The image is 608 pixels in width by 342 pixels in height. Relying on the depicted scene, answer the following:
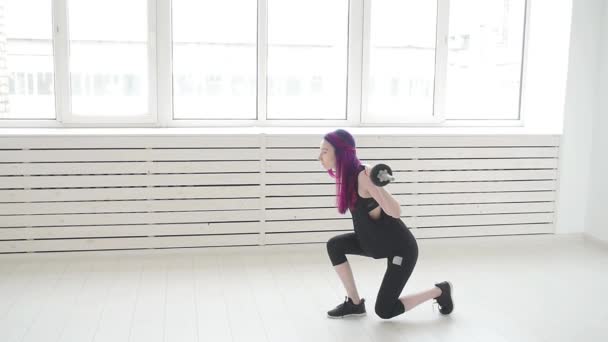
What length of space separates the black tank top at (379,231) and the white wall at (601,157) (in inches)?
98.0

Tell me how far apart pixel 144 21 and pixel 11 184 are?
62.0 inches

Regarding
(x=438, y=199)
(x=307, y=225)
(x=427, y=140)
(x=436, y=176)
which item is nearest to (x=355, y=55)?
(x=427, y=140)

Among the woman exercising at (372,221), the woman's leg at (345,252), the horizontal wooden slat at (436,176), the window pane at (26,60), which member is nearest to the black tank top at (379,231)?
the woman exercising at (372,221)

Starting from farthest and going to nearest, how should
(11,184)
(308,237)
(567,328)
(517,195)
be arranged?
→ (517,195) → (308,237) → (11,184) → (567,328)

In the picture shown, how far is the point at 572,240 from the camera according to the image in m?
5.53

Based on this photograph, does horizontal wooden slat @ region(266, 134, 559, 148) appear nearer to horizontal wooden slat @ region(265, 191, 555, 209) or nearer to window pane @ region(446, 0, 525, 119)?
horizontal wooden slat @ region(265, 191, 555, 209)

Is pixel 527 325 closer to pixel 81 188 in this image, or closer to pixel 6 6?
pixel 81 188

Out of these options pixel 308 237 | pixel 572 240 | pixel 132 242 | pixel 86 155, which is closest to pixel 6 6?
pixel 86 155

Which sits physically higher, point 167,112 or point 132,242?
point 167,112

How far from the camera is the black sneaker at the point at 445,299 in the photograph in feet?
12.3

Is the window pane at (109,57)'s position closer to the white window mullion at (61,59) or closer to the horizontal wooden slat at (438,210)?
the white window mullion at (61,59)

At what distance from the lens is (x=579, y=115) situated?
17.8 feet

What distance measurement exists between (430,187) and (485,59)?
1.45 metres

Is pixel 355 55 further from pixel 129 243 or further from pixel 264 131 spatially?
pixel 129 243
